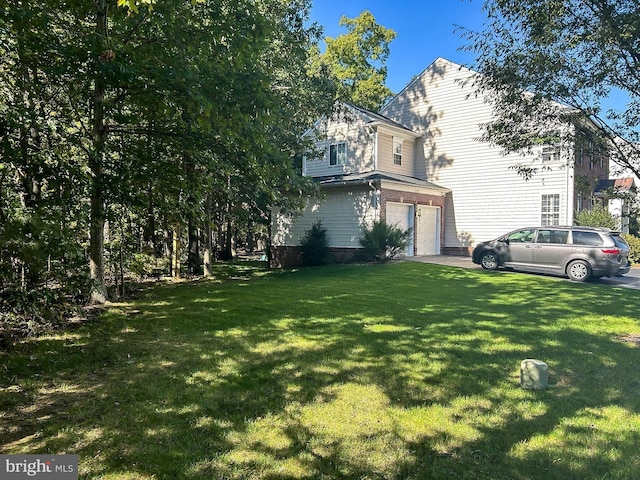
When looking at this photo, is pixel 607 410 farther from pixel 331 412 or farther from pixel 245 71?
pixel 245 71

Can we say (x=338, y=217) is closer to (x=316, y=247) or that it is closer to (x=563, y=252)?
(x=316, y=247)

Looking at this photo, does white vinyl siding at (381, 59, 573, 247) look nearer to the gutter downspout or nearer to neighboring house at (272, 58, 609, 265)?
neighboring house at (272, 58, 609, 265)

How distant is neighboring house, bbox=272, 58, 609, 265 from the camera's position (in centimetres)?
1809

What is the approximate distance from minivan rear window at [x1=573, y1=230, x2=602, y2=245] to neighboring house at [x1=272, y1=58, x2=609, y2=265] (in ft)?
18.6

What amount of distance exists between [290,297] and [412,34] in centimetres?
1651

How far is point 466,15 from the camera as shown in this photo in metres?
8.50

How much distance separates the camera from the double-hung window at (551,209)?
721 inches

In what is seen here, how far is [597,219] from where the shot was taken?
58.6ft

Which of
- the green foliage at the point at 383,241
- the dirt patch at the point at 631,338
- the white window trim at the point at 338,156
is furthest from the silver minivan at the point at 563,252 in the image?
the white window trim at the point at 338,156

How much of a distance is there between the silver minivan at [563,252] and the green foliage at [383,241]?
2937 mm

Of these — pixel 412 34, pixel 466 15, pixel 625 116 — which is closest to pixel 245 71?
pixel 466 15

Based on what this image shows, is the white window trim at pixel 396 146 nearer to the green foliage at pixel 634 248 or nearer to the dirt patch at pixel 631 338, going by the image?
the green foliage at pixel 634 248

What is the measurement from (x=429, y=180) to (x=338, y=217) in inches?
237

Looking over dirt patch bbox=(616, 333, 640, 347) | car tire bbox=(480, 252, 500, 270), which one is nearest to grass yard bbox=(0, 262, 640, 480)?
dirt patch bbox=(616, 333, 640, 347)
